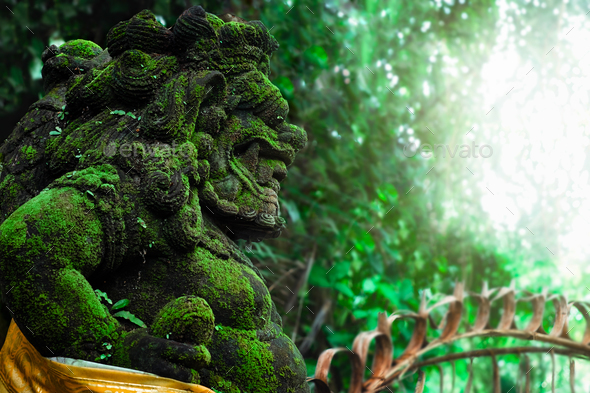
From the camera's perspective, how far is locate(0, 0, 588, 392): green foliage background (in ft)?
9.98

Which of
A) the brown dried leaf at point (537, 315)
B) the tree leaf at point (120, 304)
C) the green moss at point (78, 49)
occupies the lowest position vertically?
the tree leaf at point (120, 304)

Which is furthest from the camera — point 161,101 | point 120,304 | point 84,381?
point 161,101

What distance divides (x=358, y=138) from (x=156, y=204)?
9.79 feet

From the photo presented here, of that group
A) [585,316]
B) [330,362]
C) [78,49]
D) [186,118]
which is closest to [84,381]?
[186,118]

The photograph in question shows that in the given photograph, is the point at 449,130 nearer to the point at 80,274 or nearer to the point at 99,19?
the point at 99,19

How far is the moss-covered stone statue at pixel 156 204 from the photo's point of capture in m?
1.28

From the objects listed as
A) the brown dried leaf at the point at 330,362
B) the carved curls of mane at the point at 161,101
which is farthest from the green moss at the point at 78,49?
the brown dried leaf at the point at 330,362

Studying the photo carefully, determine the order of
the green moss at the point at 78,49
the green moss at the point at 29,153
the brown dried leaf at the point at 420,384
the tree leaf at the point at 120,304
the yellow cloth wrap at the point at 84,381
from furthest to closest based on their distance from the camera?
the brown dried leaf at the point at 420,384
the green moss at the point at 78,49
the green moss at the point at 29,153
the tree leaf at the point at 120,304
the yellow cloth wrap at the point at 84,381

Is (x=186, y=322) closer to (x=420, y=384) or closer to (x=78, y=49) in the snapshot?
(x=78, y=49)

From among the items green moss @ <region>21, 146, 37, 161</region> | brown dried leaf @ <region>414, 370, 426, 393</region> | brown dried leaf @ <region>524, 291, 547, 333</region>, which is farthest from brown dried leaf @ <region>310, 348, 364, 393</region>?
green moss @ <region>21, 146, 37, 161</region>

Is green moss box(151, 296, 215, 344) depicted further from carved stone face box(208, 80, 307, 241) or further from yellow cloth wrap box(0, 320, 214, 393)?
carved stone face box(208, 80, 307, 241)

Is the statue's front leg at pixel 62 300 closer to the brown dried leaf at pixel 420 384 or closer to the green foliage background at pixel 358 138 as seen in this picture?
the brown dried leaf at pixel 420 384

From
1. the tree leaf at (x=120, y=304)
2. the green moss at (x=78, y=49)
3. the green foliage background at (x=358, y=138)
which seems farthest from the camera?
the green foliage background at (x=358, y=138)

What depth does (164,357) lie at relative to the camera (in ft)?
4.17
